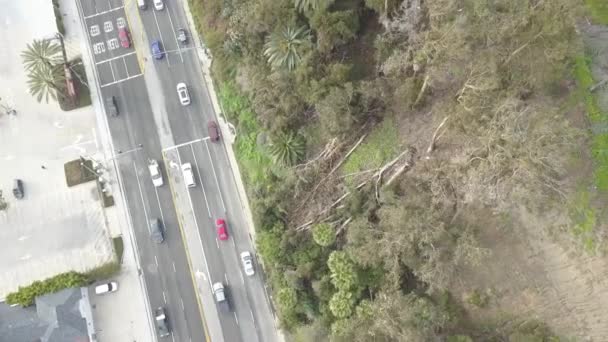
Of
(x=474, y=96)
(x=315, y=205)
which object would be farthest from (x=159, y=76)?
Result: (x=474, y=96)

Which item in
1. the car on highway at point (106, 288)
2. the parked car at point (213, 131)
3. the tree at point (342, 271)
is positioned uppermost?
the parked car at point (213, 131)

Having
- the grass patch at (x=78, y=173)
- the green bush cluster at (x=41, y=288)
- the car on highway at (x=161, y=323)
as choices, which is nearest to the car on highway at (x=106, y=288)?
the green bush cluster at (x=41, y=288)

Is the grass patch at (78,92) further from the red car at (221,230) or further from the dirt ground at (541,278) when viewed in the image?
the dirt ground at (541,278)

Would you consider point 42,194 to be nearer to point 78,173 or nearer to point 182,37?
point 78,173

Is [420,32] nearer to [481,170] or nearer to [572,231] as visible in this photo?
[481,170]

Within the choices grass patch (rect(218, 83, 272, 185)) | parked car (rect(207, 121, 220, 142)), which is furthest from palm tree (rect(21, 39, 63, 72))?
grass patch (rect(218, 83, 272, 185))

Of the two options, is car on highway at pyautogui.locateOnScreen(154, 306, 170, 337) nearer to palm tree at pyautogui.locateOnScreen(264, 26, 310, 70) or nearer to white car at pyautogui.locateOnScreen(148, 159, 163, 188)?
white car at pyautogui.locateOnScreen(148, 159, 163, 188)
